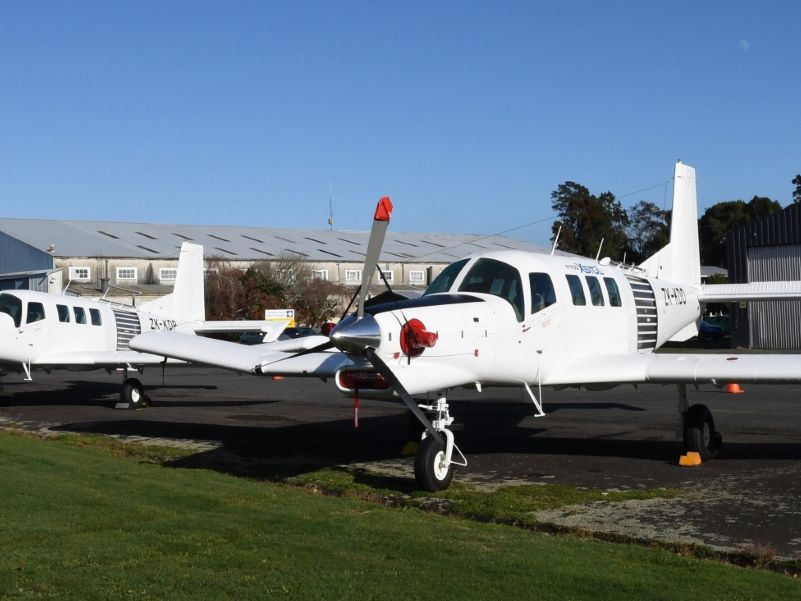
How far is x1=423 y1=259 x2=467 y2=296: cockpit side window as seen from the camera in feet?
43.1

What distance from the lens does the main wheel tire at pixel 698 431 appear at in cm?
1348

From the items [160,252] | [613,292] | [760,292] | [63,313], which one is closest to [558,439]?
[613,292]

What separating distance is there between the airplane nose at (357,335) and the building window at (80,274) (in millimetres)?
59276

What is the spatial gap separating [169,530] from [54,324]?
16861 millimetres

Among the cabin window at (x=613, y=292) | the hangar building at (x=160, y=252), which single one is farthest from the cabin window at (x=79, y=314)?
the hangar building at (x=160, y=252)

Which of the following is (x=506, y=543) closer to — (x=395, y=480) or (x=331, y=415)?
(x=395, y=480)

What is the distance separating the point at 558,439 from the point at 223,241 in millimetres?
64632

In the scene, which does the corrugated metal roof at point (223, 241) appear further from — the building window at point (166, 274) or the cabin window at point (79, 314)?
the cabin window at point (79, 314)

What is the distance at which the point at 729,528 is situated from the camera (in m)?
9.38

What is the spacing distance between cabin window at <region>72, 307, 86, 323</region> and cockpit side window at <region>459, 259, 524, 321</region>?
1525 cm

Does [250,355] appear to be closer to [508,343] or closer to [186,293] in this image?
[508,343]

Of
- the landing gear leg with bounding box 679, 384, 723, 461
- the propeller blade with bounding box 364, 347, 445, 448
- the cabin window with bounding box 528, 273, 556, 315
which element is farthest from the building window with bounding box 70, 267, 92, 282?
the propeller blade with bounding box 364, 347, 445, 448

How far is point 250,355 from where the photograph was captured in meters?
15.3

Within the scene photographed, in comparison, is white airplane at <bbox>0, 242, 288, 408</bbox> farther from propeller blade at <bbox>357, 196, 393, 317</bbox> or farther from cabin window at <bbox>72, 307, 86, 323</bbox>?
propeller blade at <bbox>357, 196, 393, 317</bbox>
